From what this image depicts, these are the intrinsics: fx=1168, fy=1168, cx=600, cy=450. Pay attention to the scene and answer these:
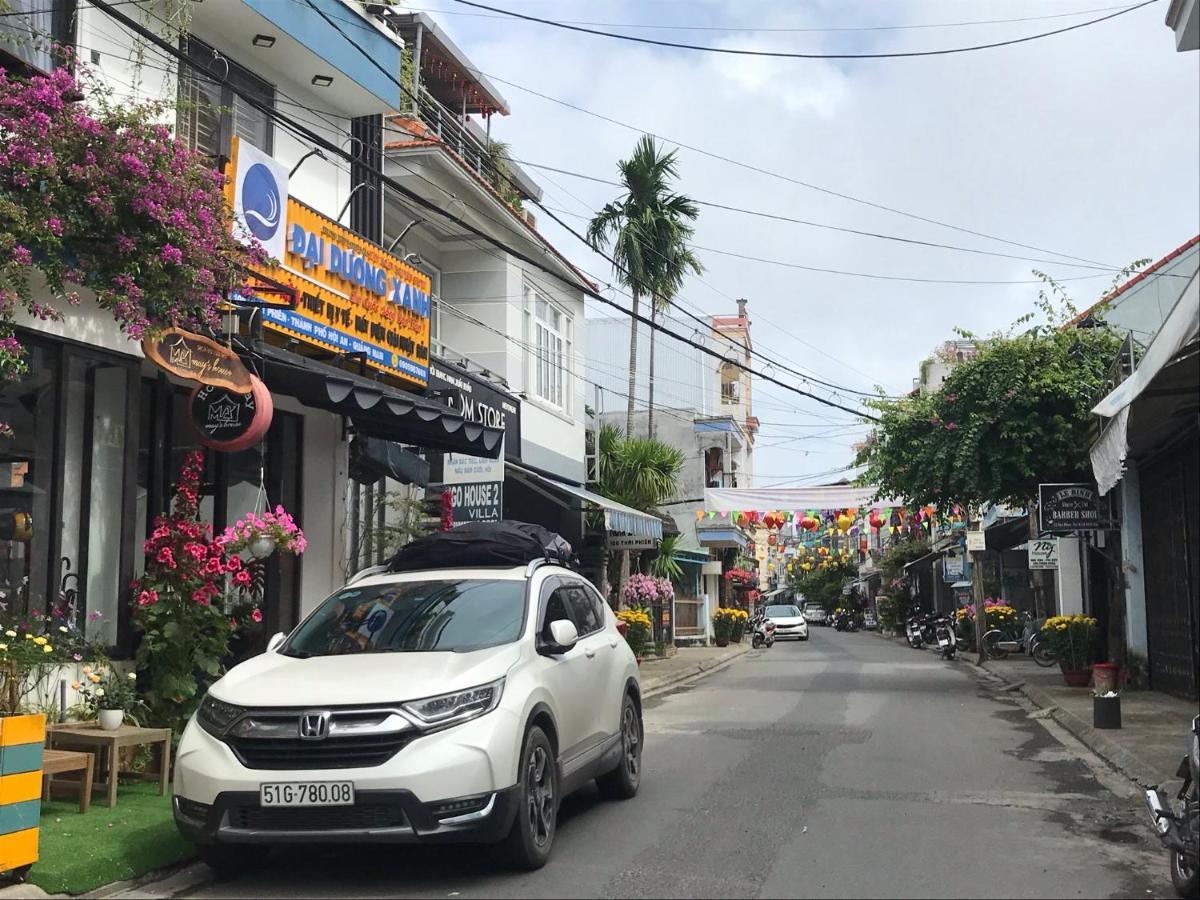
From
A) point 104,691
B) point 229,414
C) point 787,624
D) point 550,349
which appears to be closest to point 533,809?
point 104,691

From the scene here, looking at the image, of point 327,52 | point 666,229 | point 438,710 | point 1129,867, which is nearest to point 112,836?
point 438,710

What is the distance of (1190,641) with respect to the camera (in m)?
16.0

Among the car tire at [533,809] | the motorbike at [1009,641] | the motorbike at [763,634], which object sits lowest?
the motorbike at [763,634]

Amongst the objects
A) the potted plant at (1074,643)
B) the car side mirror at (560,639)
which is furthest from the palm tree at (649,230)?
the car side mirror at (560,639)

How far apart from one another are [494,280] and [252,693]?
14966 mm

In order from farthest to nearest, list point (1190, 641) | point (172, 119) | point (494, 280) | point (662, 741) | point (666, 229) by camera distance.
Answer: point (666, 229)
point (494, 280)
point (1190, 641)
point (662, 741)
point (172, 119)

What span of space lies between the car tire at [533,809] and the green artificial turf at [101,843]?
2138 millimetres

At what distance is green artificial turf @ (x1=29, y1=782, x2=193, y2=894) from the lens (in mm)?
6434

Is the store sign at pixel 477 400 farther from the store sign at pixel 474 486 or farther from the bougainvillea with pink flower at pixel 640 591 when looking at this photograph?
the bougainvillea with pink flower at pixel 640 591

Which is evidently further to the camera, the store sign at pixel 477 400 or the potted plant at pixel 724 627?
the potted plant at pixel 724 627

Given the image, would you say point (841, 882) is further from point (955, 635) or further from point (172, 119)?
point (955, 635)

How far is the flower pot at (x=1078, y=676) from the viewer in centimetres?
1886

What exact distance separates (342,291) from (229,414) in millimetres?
3015

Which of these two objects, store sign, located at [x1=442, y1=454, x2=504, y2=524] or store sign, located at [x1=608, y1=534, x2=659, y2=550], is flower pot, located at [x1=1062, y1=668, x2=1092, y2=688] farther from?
store sign, located at [x1=442, y1=454, x2=504, y2=524]
